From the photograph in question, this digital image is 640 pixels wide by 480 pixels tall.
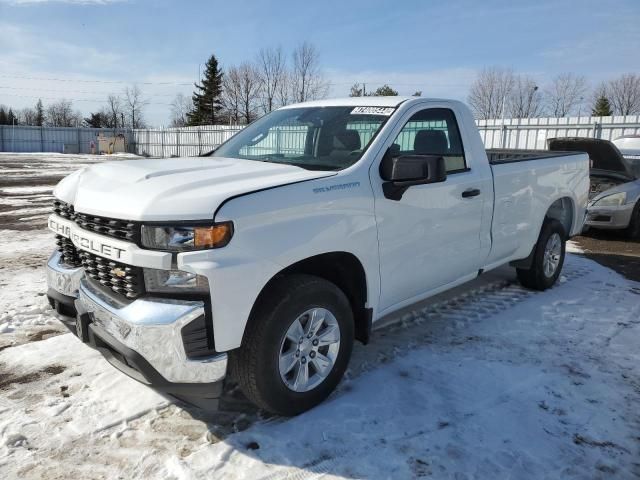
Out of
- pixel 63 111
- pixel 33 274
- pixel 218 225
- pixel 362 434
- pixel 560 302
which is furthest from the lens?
pixel 63 111

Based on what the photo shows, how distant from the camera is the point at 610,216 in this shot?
888 cm

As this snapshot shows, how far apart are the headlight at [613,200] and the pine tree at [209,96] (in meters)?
55.3

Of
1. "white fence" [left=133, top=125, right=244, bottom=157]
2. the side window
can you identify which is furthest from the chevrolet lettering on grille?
"white fence" [left=133, top=125, right=244, bottom=157]

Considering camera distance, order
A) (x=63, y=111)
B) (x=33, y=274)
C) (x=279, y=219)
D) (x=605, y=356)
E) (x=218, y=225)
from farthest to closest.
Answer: (x=63, y=111) < (x=33, y=274) < (x=605, y=356) < (x=279, y=219) < (x=218, y=225)

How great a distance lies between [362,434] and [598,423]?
4.82ft

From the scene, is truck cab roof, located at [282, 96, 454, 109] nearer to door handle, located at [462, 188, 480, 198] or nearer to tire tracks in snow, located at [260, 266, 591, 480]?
door handle, located at [462, 188, 480, 198]

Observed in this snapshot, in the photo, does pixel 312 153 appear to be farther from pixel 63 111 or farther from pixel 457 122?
pixel 63 111

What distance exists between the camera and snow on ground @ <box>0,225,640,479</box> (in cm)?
271

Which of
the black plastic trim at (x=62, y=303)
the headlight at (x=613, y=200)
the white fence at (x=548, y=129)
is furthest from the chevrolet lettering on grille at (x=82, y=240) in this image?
the white fence at (x=548, y=129)

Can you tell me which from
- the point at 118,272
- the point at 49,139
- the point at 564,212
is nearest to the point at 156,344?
the point at 118,272

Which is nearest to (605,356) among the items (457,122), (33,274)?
(457,122)

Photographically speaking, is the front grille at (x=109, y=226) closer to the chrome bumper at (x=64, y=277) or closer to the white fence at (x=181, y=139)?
the chrome bumper at (x=64, y=277)

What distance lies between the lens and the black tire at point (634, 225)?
897 centimetres

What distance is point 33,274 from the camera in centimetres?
599
